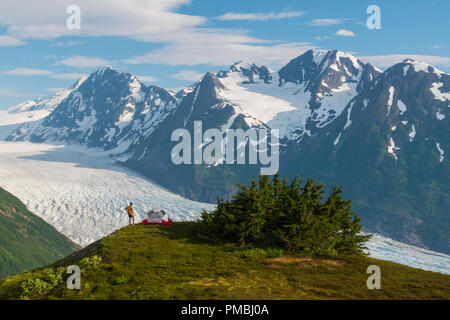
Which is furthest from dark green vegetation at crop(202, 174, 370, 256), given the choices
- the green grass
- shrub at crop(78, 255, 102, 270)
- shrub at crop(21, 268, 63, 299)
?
shrub at crop(21, 268, 63, 299)

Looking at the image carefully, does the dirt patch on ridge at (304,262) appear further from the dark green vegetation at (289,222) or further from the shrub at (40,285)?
the shrub at (40,285)

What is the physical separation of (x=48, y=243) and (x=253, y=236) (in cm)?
18159

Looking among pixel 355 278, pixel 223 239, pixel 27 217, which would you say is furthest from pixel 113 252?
pixel 27 217

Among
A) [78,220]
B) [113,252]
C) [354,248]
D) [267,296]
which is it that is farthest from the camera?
[78,220]

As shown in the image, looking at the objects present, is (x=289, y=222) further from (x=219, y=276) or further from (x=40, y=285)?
(x=40, y=285)

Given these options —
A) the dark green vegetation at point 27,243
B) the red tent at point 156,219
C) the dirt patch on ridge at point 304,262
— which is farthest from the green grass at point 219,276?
the dark green vegetation at point 27,243

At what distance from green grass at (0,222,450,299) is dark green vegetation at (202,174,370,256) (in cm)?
193

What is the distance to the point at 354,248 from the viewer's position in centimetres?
3628

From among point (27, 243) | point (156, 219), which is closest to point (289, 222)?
point (156, 219)

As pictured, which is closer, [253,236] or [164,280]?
[164,280]

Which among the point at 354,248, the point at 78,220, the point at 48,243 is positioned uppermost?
the point at 354,248

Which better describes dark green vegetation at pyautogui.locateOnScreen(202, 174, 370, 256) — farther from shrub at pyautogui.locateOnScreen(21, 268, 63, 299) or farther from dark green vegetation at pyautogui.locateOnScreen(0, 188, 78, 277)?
dark green vegetation at pyautogui.locateOnScreen(0, 188, 78, 277)
